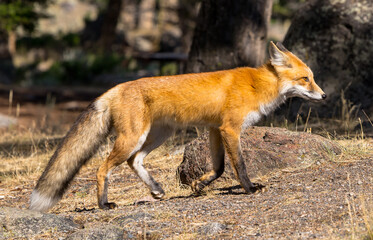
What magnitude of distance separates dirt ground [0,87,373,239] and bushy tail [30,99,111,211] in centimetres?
A: 33

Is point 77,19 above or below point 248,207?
below

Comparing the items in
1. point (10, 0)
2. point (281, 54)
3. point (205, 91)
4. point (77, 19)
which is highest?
point (281, 54)

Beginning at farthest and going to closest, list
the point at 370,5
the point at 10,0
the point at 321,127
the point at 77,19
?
1. the point at 77,19
2. the point at 10,0
3. the point at 370,5
4. the point at 321,127

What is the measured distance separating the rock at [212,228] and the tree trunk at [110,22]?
2005 centimetres

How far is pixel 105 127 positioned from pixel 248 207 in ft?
5.86

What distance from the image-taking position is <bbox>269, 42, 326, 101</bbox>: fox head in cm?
538

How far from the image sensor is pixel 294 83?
5.45 m

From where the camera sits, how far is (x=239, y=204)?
15.6 feet

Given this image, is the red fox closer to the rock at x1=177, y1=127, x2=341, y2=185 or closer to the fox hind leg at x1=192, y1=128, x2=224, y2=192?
the fox hind leg at x1=192, y1=128, x2=224, y2=192

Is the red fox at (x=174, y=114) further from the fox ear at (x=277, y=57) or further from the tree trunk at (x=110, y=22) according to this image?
the tree trunk at (x=110, y=22)

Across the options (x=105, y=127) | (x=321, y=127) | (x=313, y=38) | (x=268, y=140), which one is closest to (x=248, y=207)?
(x=268, y=140)

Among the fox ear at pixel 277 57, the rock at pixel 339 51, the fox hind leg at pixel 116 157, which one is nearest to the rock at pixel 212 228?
the fox hind leg at pixel 116 157

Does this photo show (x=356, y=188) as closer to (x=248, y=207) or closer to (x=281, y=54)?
(x=248, y=207)

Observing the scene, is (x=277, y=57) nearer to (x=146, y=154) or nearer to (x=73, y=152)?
(x=146, y=154)
